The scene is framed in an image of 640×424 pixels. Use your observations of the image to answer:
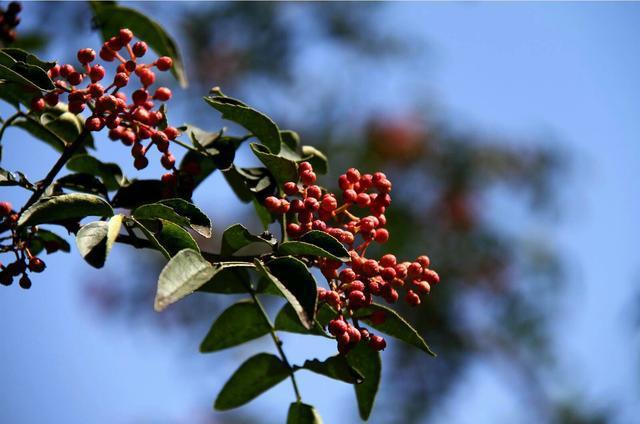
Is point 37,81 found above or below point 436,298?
below

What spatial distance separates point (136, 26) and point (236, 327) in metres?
0.66

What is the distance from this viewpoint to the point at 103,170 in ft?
4.52

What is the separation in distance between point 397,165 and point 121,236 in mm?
6228

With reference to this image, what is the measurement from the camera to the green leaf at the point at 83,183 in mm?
1289

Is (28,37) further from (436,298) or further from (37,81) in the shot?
(436,298)

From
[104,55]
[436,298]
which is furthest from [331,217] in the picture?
[436,298]

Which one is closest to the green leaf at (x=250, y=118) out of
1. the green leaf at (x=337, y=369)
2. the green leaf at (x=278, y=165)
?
the green leaf at (x=278, y=165)

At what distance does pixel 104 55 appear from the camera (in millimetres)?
1335

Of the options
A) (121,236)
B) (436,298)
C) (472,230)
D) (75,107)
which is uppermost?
(472,230)

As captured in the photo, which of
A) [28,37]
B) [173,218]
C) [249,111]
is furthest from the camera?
[28,37]

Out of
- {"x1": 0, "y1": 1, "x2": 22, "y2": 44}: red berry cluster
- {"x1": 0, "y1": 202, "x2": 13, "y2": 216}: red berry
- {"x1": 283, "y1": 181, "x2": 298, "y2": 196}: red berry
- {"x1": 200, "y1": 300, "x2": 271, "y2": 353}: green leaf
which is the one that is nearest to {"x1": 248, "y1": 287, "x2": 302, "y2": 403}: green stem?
{"x1": 200, "y1": 300, "x2": 271, "y2": 353}: green leaf

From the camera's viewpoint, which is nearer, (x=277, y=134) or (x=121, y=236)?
(x=121, y=236)

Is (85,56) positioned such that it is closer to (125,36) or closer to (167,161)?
(125,36)

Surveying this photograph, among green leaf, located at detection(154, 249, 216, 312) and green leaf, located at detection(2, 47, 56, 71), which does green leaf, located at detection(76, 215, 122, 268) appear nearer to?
green leaf, located at detection(154, 249, 216, 312)
